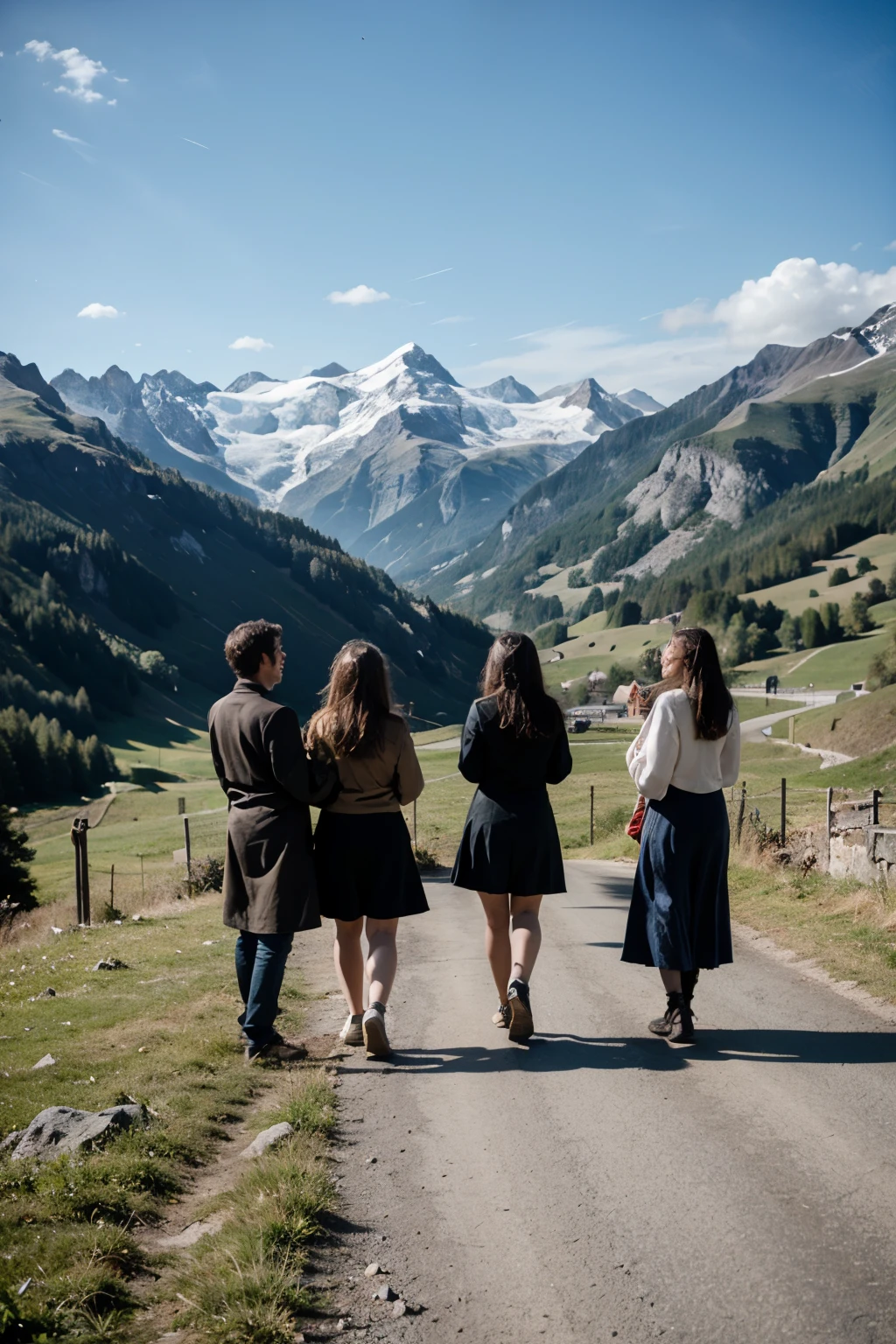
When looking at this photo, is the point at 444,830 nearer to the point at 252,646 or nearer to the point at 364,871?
the point at 364,871

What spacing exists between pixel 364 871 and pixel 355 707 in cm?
121

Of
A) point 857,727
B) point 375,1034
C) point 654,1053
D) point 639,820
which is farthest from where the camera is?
point 857,727

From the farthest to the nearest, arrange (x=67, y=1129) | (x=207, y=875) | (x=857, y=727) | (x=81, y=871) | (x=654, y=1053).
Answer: (x=857, y=727)
(x=207, y=875)
(x=81, y=871)
(x=654, y=1053)
(x=67, y=1129)

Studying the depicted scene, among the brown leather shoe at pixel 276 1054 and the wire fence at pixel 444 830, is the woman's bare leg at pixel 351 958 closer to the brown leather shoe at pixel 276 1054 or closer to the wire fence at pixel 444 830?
the brown leather shoe at pixel 276 1054

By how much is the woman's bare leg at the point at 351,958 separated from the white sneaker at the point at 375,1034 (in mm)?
478

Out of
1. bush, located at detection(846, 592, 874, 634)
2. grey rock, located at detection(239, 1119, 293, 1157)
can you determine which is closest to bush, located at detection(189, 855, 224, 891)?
grey rock, located at detection(239, 1119, 293, 1157)

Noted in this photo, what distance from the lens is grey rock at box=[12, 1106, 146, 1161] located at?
5.48 metres

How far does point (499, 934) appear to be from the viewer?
7672 millimetres

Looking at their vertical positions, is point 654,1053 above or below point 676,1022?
below

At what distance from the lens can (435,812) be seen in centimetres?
5409

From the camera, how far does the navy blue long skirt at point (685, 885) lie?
23.8 feet

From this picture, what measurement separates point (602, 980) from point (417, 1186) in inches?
187

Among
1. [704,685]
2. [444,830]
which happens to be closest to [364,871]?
[704,685]

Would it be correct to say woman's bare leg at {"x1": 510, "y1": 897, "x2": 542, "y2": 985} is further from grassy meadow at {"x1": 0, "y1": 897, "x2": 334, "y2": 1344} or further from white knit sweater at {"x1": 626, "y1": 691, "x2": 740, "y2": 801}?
grassy meadow at {"x1": 0, "y1": 897, "x2": 334, "y2": 1344}
